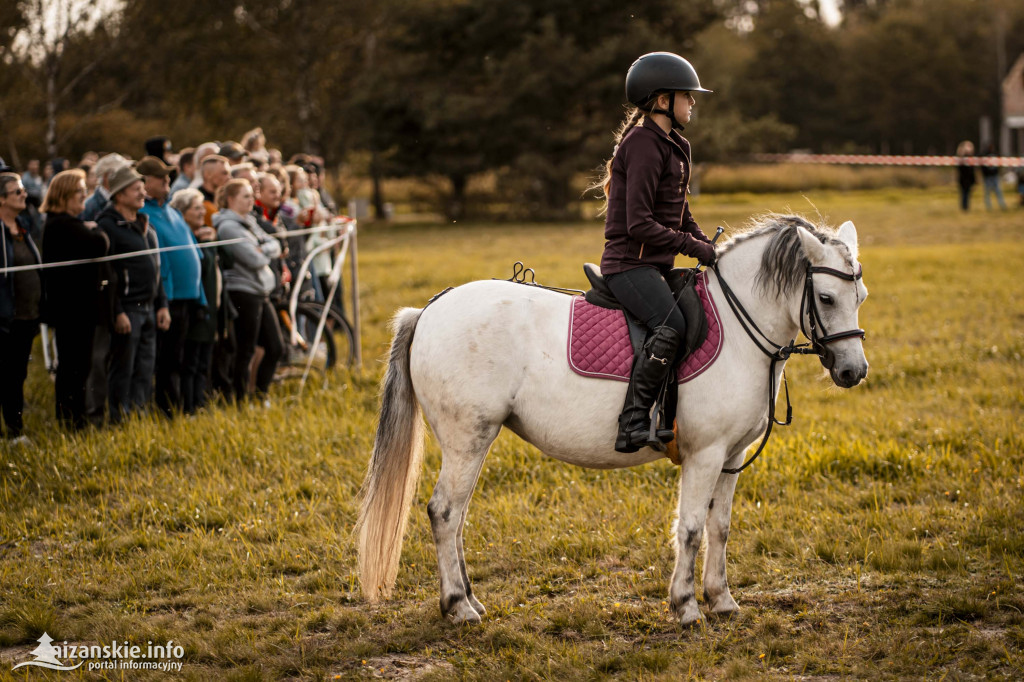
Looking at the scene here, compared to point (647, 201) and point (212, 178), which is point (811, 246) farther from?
point (212, 178)

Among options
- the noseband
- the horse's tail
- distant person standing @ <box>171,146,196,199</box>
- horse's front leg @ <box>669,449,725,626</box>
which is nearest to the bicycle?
distant person standing @ <box>171,146,196,199</box>

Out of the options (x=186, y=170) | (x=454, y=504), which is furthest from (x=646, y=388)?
(x=186, y=170)

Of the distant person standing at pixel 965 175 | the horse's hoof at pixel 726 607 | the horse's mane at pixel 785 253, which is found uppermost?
the distant person standing at pixel 965 175

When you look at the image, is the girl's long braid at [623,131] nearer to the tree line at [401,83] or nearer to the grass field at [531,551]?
the grass field at [531,551]

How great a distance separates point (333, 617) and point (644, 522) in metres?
2.25

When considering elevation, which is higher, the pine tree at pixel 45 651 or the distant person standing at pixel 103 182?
the distant person standing at pixel 103 182

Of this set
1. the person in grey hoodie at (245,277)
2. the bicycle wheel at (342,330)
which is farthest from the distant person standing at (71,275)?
the bicycle wheel at (342,330)

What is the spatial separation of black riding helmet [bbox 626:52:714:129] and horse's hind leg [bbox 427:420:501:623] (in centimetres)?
186

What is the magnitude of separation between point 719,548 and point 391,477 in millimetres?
1834

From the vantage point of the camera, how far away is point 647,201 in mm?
4625

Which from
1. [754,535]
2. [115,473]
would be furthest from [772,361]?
[115,473]

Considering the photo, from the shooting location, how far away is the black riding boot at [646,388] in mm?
4594

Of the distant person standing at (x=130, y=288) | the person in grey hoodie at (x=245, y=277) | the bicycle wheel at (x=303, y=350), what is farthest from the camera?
the bicycle wheel at (x=303, y=350)

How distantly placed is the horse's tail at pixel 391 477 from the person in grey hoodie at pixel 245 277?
159 inches
